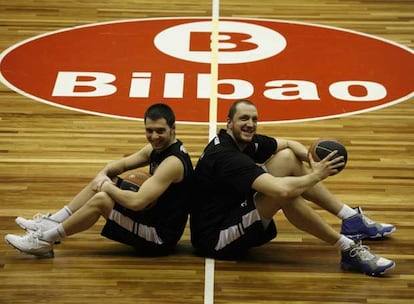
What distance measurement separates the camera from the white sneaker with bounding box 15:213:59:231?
792 cm

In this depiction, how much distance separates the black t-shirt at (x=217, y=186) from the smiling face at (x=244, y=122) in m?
0.10

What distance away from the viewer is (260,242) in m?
7.76

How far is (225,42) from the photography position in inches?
501

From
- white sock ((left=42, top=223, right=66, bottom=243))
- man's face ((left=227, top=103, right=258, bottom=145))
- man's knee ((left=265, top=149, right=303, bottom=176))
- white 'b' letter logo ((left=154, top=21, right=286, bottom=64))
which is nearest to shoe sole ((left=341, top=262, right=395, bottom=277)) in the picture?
man's knee ((left=265, top=149, right=303, bottom=176))

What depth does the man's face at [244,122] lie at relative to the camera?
7.66 meters

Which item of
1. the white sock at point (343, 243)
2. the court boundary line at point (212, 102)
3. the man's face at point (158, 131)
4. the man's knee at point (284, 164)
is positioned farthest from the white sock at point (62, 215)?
the white sock at point (343, 243)

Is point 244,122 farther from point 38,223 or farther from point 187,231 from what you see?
point 38,223

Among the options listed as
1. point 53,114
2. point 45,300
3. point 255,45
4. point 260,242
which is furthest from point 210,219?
point 255,45

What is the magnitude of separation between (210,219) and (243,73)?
428 centimetres

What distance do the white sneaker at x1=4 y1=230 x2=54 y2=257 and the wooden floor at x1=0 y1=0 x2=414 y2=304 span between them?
0.09 m

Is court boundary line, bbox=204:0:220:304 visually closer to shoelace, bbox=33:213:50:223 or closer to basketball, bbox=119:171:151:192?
basketball, bbox=119:171:151:192

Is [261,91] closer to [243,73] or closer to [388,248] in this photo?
[243,73]

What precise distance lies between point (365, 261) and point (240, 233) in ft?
2.89

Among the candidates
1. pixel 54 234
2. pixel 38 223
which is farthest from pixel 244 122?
pixel 38 223
